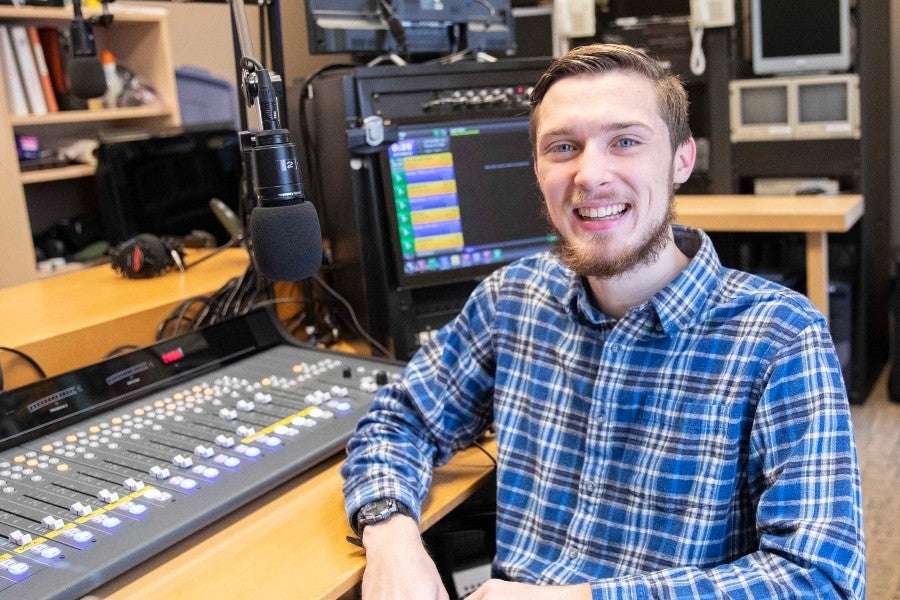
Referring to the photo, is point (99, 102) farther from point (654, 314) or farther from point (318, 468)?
point (654, 314)

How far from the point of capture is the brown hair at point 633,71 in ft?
3.58

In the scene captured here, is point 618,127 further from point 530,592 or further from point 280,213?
point 530,592

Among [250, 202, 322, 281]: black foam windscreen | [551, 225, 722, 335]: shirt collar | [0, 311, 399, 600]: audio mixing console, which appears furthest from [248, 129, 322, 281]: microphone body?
[551, 225, 722, 335]: shirt collar

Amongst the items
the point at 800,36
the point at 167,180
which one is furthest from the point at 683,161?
the point at 800,36

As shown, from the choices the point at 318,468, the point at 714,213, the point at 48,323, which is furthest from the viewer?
the point at 714,213

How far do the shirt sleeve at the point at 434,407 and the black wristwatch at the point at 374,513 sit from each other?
6 cm

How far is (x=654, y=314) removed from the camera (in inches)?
40.6

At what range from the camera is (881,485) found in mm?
2590

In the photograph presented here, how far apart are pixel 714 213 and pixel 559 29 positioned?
1.30 m

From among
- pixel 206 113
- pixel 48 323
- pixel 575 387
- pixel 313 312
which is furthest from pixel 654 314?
pixel 206 113

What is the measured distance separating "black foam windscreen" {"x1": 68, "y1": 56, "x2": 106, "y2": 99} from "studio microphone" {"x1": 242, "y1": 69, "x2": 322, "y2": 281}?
0.64m

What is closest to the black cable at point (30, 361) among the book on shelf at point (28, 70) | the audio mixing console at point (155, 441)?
the audio mixing console at point (155, 441)

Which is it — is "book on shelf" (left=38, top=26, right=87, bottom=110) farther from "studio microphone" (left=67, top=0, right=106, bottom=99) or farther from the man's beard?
the man's beard

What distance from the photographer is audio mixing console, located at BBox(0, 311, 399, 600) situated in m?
0.91
